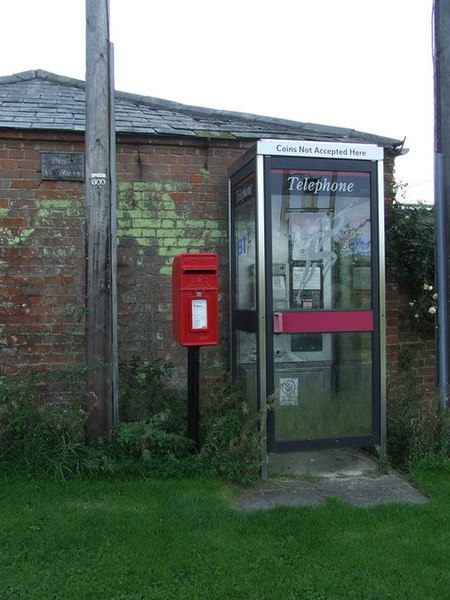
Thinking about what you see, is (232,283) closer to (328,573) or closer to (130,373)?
(130,373)

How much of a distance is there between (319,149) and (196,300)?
63.3 inches

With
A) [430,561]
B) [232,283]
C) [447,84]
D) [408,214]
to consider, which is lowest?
[430,561]

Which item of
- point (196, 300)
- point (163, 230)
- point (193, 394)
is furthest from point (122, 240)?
point (193, 394)

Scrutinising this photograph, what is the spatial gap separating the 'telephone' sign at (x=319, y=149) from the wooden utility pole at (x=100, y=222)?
4.09 ft

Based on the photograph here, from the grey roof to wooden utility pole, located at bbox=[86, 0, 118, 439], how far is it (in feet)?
2.60

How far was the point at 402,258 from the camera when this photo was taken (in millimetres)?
5840

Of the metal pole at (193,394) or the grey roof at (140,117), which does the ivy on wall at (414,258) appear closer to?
the grey roof at (140,117)

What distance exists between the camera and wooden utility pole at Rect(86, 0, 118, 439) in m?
4.40

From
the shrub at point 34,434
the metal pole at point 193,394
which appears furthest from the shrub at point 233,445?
the shrub at point 34,434

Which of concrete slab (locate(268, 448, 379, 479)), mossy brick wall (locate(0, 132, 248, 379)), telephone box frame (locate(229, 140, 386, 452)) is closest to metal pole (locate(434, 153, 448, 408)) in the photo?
telephone box frame (locate(229, 140, 386, 452))

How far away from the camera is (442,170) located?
516 cm

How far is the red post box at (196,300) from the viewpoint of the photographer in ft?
14.1

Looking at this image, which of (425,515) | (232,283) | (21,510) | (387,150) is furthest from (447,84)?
(21,510)

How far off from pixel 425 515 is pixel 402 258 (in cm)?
279
